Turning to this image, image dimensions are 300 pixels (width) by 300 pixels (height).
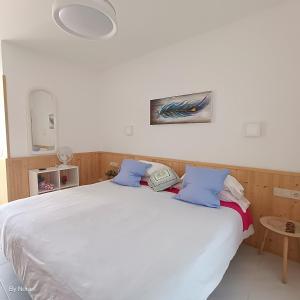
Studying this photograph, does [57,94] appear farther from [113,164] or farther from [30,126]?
[113,164]

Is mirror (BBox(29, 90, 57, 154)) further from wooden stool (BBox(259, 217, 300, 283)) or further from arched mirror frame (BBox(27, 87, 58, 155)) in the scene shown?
wooden stool (BBox(259, 217, 300, 283))

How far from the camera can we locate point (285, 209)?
1988 mm

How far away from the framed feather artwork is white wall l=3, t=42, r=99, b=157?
54.5 inches

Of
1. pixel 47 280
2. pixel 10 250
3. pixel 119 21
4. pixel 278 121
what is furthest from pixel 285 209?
pixel 119 21

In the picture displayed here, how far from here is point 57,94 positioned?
10.8ft

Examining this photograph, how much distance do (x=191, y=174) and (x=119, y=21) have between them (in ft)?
6.02

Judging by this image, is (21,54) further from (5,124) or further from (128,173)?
(128,173)

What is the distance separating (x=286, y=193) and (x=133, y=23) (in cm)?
237

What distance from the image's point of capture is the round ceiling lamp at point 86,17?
124cm

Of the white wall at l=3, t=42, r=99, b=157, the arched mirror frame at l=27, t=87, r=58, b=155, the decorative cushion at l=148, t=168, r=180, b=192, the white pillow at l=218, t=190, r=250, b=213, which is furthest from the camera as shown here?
the arched mirror frame at l=27, t=87, r=58, b=155

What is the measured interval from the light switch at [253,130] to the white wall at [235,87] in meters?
0.06

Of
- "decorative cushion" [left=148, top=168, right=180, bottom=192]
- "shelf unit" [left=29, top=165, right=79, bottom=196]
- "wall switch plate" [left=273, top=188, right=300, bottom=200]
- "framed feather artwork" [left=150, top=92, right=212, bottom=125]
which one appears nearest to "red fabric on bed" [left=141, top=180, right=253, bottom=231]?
"wall switch plate" [left=273, top=188, right=300, bottom=200]

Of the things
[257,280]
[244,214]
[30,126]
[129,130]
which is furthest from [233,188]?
[30,126]

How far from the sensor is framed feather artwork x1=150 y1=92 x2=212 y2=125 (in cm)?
248
